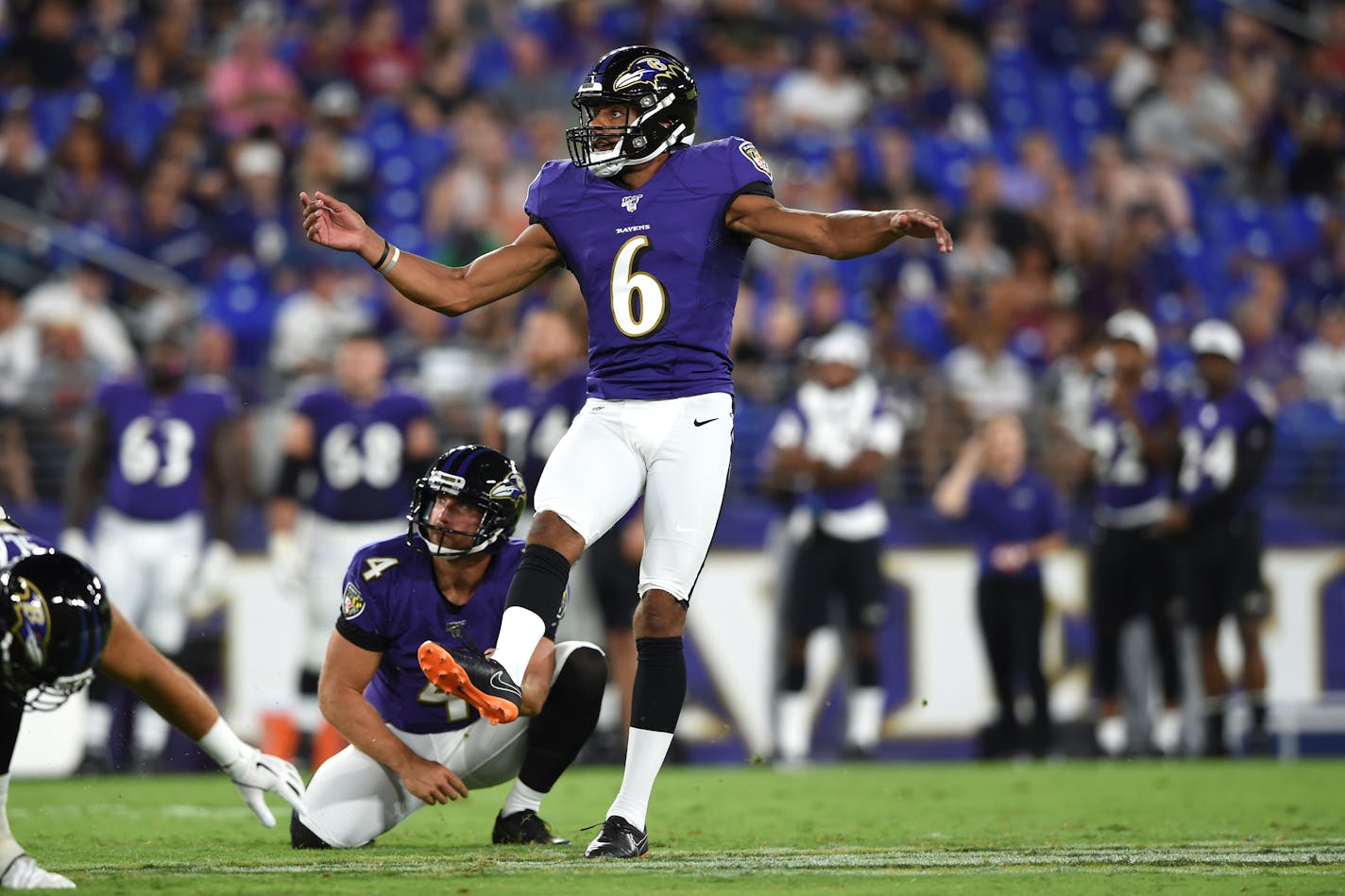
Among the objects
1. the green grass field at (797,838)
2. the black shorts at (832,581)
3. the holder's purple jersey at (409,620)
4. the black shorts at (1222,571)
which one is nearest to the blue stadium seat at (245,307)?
the green grass field at (797,838)

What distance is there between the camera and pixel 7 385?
33.6 ft

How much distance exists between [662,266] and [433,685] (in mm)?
1344

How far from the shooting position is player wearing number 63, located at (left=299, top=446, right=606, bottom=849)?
5.01m

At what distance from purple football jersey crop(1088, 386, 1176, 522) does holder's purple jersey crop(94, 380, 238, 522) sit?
5.16m

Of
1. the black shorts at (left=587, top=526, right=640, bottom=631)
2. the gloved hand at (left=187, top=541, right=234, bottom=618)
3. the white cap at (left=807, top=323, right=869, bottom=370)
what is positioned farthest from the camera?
the white cap at (left=807, top=323, right=869, bottom=370)

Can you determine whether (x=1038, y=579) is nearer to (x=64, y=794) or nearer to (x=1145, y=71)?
(x=64, y=794)

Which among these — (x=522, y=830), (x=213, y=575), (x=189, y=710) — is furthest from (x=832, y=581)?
(x=189, y=710)

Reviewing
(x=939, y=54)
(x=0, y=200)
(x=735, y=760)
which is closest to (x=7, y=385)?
(x=0, y=200)

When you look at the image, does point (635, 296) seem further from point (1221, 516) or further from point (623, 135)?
point (1221, 516)

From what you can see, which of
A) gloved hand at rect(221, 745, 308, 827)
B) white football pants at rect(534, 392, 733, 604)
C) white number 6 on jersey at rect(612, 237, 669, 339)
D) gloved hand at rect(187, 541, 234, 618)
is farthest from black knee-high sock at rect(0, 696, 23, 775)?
gloved hand at rect(187, 541, 234, 618)

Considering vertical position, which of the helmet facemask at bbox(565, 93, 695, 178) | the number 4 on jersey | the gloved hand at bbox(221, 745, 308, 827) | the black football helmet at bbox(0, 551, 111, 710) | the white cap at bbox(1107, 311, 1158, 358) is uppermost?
the white cap at bbox(1107, 311, 1158, 358)

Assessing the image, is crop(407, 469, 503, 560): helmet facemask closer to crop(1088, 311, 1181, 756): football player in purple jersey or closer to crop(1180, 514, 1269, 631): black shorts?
crop(1088, 311, 1181, 756): football player in purple jersey

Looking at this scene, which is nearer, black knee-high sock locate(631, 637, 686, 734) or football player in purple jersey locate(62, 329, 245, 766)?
black knee-high sock locate(631, 637, 686, 734)

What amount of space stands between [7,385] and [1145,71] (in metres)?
10.7
